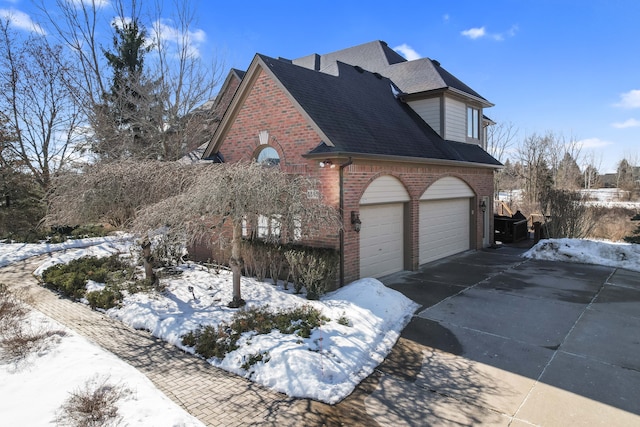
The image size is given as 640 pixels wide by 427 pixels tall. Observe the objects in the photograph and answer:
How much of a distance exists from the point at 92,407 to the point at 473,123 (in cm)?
1635

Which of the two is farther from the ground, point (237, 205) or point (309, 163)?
point (309, 163)

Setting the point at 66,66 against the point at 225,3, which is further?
the point at 66,66

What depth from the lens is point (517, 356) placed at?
5840 millimetres

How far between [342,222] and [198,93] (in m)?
13.3

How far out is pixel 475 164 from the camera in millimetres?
13805

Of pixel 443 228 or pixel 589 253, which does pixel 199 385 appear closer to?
pixel 443 228

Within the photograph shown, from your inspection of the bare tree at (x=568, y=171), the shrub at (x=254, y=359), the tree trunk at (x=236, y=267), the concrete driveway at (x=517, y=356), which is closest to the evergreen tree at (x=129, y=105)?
the tree trunk at (x=236, y=267)

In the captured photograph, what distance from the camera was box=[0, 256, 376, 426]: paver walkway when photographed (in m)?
4.32

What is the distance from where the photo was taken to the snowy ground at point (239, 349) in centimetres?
453

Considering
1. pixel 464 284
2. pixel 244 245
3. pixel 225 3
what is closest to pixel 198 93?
pixel 225 3

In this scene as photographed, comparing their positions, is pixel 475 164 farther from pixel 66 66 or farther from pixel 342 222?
pixel 66 66

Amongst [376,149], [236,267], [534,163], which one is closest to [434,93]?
[376,149]

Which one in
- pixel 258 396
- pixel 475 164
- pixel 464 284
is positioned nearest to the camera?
pixel 258 396

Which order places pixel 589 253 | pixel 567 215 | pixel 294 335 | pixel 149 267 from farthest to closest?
pixel 567 215 < pixel 589 253 < pixel 149 267 < pixel 294 335
